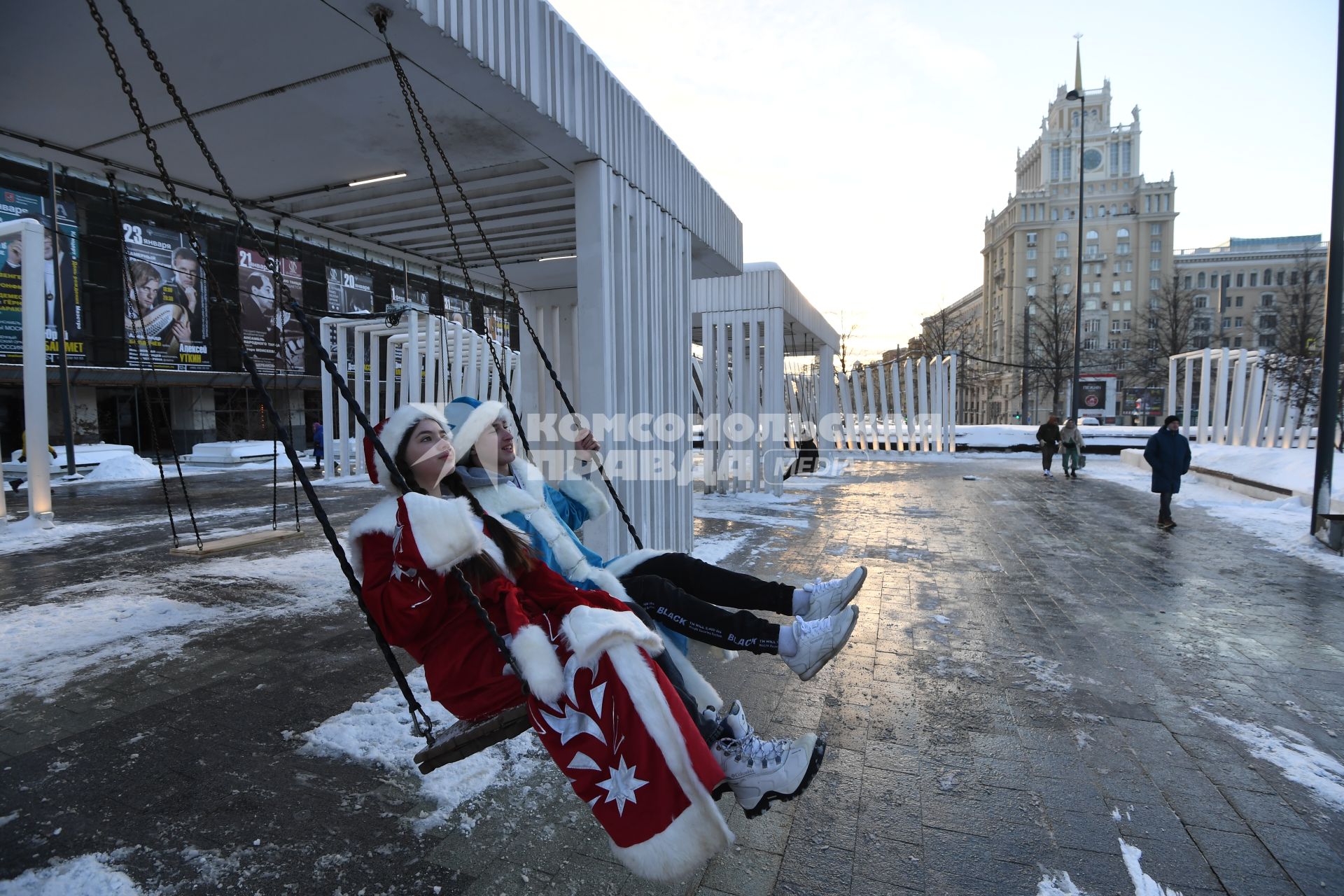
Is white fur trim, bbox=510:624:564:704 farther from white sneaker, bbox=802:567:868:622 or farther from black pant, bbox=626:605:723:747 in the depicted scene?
white sneaker, bbox=802:567:868:622

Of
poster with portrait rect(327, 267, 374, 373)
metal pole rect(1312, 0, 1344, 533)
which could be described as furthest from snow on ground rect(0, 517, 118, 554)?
poster with portrait rect(327, 267, 374, 373)

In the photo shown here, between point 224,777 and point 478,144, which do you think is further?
point 478,144

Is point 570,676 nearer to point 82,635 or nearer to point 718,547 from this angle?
point 82,635

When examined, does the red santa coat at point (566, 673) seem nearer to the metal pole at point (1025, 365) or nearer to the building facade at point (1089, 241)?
the metal pole at point (1025, 365)

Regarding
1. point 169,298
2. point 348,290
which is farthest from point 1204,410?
point 169,298

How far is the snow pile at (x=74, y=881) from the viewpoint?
2.06 meters

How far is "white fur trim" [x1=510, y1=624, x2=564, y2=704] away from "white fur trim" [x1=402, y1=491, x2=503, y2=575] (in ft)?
0.97

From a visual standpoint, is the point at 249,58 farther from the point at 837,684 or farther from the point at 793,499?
the point at 793,499

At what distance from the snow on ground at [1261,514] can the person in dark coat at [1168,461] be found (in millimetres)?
365

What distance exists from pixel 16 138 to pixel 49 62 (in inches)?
47.0

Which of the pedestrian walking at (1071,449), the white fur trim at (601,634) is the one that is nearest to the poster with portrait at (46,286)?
the white fur trim at (601,634)

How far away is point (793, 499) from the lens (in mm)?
11258

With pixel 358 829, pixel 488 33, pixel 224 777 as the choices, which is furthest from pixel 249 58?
pixel 358 829

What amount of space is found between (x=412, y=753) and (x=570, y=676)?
4.71 feet
